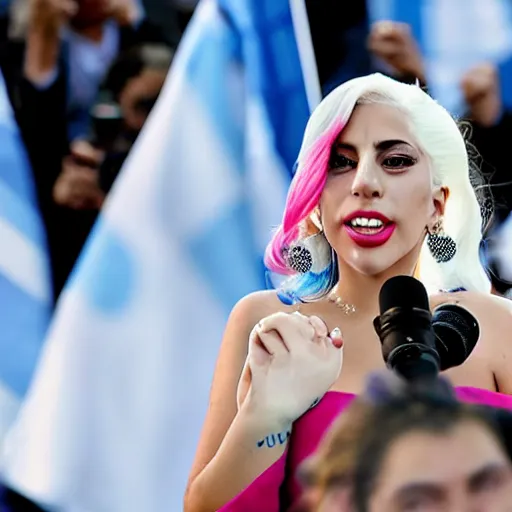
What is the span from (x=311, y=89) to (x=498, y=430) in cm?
166

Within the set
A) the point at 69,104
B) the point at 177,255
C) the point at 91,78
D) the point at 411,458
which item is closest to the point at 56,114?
the point at 69,104

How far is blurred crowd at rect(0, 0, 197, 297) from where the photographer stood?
285cm

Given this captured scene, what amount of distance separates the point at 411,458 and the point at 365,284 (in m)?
0.57

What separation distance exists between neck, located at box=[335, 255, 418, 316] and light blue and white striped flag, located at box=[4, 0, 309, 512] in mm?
1074

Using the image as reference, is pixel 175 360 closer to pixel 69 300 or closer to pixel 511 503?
pixel 69 300

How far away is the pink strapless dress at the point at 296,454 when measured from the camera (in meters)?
1.29

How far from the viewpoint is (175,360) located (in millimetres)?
2629

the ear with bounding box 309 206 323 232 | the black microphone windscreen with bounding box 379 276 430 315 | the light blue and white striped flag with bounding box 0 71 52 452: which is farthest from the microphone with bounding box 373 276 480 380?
the light blue and white striped flag with bounding box 0 71 52 452

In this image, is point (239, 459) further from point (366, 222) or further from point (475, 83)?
point (475, 83)

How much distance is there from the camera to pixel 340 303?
1.56 m

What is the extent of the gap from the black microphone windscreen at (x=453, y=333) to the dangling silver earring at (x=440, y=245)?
449 millimetres

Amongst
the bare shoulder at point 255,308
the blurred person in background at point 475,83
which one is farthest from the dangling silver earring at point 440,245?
the blurred person in background at point 475,83

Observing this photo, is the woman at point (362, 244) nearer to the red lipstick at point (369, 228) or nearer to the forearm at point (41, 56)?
the red lipstick at point (369, 228)

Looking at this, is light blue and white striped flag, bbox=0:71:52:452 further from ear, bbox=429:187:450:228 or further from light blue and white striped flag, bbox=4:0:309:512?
ear, bbox=429:187:450:228
